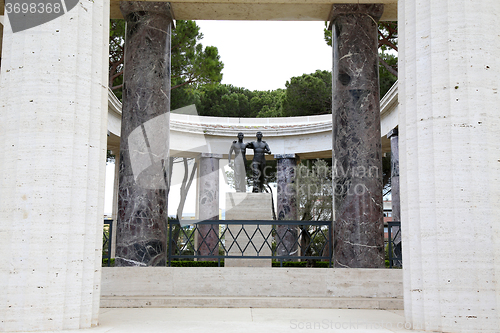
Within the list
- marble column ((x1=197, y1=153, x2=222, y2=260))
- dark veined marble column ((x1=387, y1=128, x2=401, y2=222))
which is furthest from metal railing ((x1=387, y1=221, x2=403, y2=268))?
marble column ((x1=197, y1=153, x2=222, y2=260))

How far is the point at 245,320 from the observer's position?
7.42 meters

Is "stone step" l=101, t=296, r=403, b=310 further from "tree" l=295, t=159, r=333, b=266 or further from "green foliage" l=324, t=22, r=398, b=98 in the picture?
"green foliage" l=324, t=22, r=398, b=98

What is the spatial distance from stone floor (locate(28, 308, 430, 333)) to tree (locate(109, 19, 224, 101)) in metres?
17.9

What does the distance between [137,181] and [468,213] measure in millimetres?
7958

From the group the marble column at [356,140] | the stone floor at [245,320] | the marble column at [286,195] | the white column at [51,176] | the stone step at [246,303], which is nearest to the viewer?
the white column at [51,176]

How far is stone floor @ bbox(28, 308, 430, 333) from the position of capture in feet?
21.0

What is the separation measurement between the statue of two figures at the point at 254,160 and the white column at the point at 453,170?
9.00 meters

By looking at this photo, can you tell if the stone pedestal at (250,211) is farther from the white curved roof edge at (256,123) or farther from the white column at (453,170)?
the white column at (453,170)

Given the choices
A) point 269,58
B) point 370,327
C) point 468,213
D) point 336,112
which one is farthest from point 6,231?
point 269,58

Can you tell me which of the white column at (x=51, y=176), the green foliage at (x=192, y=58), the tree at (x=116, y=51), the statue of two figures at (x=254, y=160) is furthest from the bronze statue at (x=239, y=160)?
the tree at (x=116, y=51)

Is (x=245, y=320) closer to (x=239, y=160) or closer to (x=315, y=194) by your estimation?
(x=239, y=160)

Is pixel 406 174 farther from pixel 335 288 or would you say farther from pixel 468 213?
pixel 335 288

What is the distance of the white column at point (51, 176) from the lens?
590cm

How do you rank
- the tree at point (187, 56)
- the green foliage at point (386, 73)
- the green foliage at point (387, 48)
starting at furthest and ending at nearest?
the green foliage at point (386, 73), the tree at point (187, 56), the green foliage at point (387, 48)
